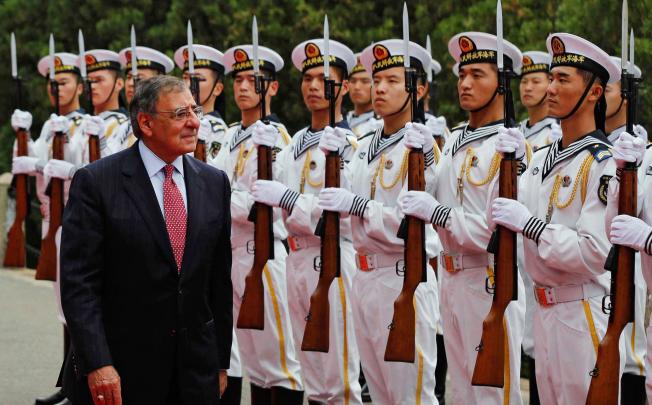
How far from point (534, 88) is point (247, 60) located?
6.53ft

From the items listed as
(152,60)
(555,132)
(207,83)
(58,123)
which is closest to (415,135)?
(555,132)

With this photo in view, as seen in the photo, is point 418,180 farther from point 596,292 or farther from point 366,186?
point 596,292

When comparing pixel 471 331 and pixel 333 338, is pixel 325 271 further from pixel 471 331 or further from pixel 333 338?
pixel 471 331

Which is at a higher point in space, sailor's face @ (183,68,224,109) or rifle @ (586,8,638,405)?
sailor's face @ (183,68,224,109)

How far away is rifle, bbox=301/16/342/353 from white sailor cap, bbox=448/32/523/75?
2.87 ft

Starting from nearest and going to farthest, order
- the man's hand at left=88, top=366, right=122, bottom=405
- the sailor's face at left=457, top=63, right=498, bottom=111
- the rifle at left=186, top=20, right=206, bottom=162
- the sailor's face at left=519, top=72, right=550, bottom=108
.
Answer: the man's hand at left=88, top=366, right=122, bottom=405 < the sailor's face at left=457, top=63, right=498, bottom=111 < the rifle at left=186, top=20, right=206, bottom=162 < the sailor's face at left=519, top=72, right=550, bottom=108

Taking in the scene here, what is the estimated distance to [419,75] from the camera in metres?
7.92

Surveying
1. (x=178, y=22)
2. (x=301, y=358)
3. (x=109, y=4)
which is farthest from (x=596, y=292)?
(x=109, y=4)

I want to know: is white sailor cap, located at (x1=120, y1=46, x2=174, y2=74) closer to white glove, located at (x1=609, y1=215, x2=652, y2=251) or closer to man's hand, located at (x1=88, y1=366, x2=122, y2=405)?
white glove, located at (x1=609, y1=215, x2=652, y2=251)

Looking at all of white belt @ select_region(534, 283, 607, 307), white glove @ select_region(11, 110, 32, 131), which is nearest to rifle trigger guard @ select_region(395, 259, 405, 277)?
white belt @ select_region(534, 283, 607, 307)

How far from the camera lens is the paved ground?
31.3ft

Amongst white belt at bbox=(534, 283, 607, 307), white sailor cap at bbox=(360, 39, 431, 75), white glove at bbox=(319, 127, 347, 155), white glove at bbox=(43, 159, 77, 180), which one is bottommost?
white belt at bbox=(534, 283, 607, 307)

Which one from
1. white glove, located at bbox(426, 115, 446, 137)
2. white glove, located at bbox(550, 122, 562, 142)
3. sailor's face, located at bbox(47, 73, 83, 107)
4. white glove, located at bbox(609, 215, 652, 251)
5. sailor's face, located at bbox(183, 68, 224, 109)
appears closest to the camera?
white glove, located at bbox(609, 215, 652, 251)

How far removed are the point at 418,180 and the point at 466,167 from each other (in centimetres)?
26
